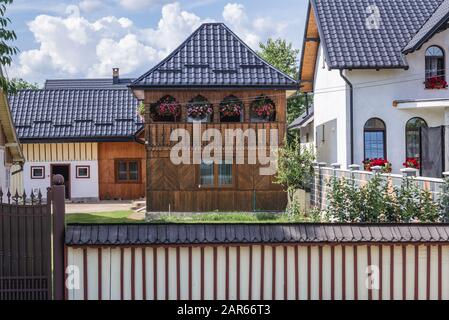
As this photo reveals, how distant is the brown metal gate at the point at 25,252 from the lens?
7.96 metres

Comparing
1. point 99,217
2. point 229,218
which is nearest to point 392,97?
point 229,218

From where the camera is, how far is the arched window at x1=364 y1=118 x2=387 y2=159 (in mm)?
21391

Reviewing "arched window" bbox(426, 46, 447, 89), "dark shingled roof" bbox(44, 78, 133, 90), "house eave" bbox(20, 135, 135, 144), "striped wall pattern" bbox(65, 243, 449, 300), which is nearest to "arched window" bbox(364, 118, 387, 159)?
"arched window" bbox(426, 46, 447, 89)

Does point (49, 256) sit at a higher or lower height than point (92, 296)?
higher

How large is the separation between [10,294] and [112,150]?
2484 cm

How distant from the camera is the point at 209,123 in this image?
2309cm

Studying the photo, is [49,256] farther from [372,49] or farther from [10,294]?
[372,49]

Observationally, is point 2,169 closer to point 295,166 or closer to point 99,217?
point 99,217

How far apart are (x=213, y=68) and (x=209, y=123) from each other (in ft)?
7.23

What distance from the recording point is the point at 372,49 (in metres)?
21.2

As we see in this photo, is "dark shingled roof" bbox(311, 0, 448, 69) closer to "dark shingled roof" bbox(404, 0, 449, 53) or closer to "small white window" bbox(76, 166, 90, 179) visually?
"dark shingled roof" bbox(404, 0, 449, 53)

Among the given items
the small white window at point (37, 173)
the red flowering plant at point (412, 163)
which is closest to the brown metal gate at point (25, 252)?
the red flowering plant at point (412, 163)

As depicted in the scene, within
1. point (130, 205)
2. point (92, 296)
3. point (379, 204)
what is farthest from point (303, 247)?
point (130, 205)

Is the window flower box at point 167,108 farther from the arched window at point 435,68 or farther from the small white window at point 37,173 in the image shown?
the small white window at point 37,173
